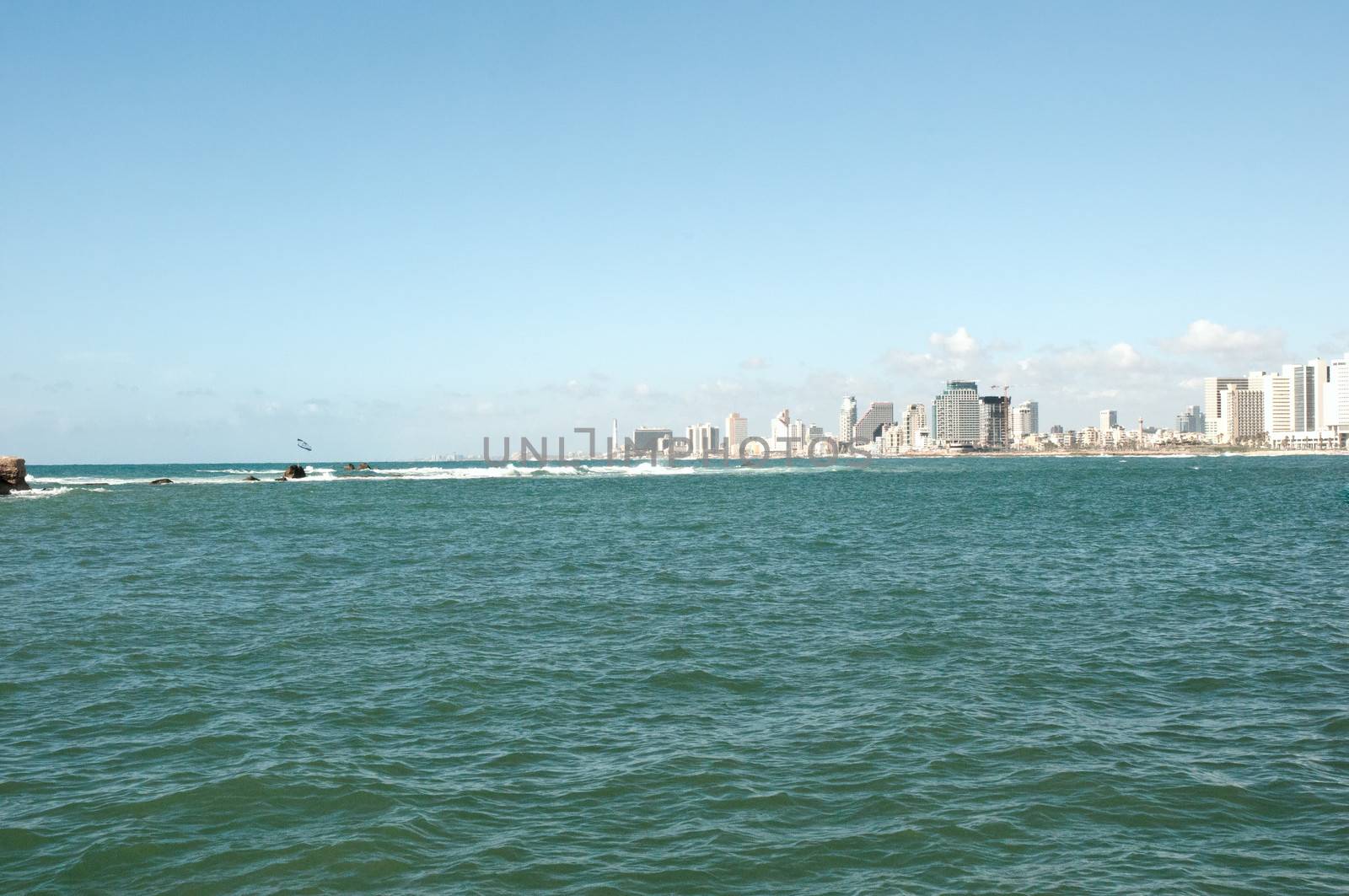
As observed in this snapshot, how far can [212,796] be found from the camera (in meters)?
11.9

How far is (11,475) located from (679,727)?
94.7 meters

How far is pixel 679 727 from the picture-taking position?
14.7m

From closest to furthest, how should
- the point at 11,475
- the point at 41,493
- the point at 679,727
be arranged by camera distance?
the point at 679,727 → the point at 11,475 → the point at 41,493

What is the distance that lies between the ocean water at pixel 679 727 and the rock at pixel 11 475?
6105cm

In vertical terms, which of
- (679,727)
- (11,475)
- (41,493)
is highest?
(11,475)

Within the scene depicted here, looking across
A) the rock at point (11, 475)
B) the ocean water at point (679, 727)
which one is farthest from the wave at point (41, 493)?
the ocean water at point (679, 727)

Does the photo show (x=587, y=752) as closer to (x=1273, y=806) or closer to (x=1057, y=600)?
(x=1273, y=806)

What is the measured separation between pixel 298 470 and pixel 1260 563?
126m

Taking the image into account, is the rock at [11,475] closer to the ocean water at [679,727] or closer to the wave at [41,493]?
the wave at [41,493]

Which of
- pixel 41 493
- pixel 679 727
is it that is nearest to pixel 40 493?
pixel 41 493

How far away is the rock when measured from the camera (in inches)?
3300

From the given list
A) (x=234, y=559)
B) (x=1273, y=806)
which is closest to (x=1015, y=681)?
(x=1273, y=806)

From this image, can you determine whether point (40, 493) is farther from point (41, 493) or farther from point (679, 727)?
point (679, 727)

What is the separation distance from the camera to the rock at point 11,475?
83.8 m
